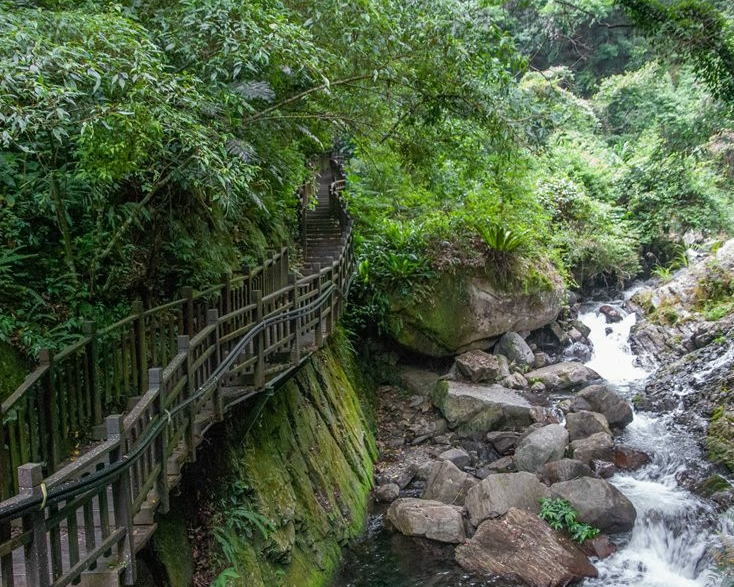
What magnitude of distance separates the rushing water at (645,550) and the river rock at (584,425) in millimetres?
994

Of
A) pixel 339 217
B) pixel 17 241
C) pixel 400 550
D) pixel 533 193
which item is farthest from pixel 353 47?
pixel 533 193

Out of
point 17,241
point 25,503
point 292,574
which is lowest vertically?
point 292,574

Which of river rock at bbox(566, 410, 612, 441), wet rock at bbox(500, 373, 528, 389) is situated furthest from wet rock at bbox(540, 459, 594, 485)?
wet rock at bbox(500, 373, 528, 389)

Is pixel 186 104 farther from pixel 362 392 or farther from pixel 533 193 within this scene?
pixel 533 193

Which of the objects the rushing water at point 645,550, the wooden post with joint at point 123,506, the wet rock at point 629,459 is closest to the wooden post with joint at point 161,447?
the wooden post with joint at point 123,506

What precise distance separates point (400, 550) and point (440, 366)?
20.8 ft

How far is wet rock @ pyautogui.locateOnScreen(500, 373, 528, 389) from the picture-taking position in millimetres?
13719

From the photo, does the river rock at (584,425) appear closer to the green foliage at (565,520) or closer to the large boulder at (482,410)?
the large boulder at (482,410)

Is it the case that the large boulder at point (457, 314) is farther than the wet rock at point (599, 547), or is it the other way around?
the large boulder at point (457, 314)

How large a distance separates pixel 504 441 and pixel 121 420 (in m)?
9.31

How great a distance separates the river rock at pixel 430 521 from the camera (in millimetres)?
9109

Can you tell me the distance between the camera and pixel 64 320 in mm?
6102

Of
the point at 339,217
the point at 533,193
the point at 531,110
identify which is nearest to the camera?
the point at 531,110

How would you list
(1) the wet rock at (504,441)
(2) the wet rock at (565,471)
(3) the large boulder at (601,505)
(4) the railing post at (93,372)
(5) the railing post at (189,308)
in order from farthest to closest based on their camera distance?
(1) the wet rock at (504,441), (2) the wet rock at (565,471), (3) the large boulder at (601,505), (5) the railing post at (189,308), (4) the railing post at (93,372)
